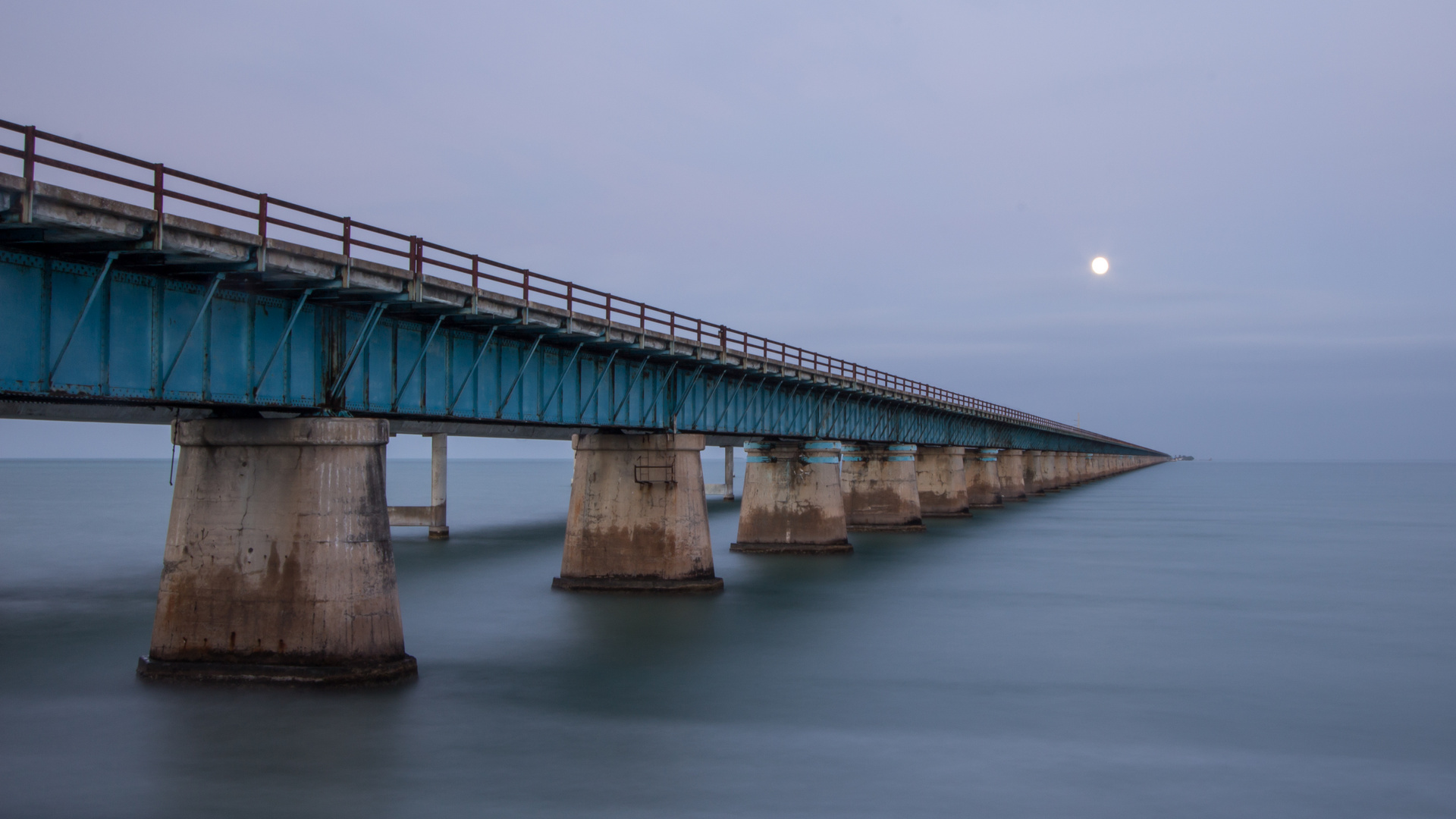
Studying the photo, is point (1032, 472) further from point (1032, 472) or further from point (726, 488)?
point (726, 488)

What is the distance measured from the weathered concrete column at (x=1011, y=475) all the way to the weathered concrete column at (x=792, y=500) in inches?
2208

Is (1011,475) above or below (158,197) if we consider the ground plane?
below

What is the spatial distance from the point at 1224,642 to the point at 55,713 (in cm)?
2486

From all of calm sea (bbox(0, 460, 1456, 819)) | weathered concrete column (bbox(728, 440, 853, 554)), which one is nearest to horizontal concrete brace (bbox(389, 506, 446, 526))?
calm sea (bbox(0, 460, 1456, 819))

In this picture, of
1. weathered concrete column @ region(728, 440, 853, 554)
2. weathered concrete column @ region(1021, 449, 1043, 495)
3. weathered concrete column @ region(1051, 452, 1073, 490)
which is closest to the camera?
weathered concrete column @ region(728, 440, 853, 554)

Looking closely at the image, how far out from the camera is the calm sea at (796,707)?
1469 centimetres

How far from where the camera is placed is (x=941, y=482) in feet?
238

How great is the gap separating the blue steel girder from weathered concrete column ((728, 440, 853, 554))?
10.9 m

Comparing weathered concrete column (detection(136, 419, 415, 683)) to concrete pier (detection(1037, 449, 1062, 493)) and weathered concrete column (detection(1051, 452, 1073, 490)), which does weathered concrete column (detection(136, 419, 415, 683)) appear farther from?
weathered concrete column (detection(1051, 452, 1073, 490))

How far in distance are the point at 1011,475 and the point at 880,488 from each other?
150 feet

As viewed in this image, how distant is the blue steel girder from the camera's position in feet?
50.1

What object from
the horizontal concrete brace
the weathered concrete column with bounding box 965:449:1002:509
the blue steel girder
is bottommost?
the horizontal concrete brace

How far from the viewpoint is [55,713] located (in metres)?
18.3

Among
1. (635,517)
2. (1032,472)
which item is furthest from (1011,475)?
(635,517)
